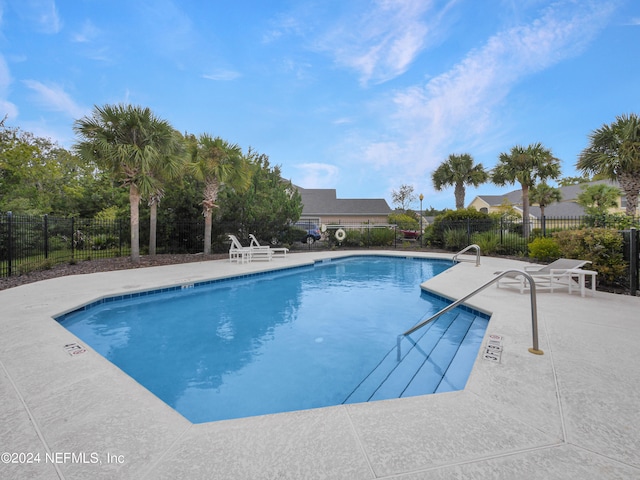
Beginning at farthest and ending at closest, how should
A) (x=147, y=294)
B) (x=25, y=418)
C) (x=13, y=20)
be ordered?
(x=13, y=20) → (x=147, y=294) → (x=25, y=418)

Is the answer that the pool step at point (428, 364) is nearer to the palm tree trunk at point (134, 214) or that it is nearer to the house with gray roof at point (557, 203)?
the palm tree trunk at point (134, 214)

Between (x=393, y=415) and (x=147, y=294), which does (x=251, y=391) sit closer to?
(x=393, y=415)

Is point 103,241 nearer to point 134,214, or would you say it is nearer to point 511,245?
point 134,214

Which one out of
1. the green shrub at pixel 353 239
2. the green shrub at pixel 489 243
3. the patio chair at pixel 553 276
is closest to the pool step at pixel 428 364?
the patio chair at pixel 553 276

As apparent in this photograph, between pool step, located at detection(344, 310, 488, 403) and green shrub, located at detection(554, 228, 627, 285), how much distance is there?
12.8 ft

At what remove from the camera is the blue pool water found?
3.04m

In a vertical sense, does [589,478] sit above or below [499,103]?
below

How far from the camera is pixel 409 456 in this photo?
173cm

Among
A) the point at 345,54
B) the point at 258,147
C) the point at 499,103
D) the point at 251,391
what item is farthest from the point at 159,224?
the point at 499,103

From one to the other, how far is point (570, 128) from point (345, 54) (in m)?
13.9

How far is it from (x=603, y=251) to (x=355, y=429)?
7.54 m

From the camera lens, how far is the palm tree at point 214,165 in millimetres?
11836

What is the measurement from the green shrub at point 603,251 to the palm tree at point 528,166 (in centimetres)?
1234

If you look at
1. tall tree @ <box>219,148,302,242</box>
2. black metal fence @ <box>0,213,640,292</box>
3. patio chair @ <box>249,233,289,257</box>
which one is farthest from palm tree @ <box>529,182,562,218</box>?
patio chair @ <box>249,233,289,257</box>
